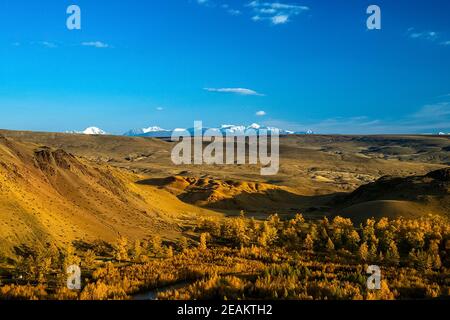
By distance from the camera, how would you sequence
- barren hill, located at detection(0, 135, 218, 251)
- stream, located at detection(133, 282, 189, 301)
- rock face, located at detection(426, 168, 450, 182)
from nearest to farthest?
stream, located at detection(133, 282, 189, 301) → barren hill, located at detection(0, 135, 218, 251) → rock face, located at detection(426, 168, 450, 182)

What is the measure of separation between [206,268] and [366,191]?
5291 cm

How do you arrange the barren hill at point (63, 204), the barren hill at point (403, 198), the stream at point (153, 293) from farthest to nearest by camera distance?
the barren hill at point (403, 198) < the barren hill at point (63, 204) < the stream at point (153, 293)

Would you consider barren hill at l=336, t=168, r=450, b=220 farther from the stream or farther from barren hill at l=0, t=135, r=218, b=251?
the stream

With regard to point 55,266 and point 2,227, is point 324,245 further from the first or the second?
point 2,227

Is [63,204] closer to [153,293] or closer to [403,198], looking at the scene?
[153,293]

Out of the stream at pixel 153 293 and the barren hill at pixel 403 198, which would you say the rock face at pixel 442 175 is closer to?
the barren hill at pixel 403 198

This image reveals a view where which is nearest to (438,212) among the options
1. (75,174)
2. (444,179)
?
(444,179)

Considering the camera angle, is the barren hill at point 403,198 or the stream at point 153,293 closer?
the stream at point 153,293

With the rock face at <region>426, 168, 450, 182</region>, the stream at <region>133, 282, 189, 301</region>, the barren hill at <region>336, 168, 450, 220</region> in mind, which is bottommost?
the stream at <region>133, 282, 189, 301</region>

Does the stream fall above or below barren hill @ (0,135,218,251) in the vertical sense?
below

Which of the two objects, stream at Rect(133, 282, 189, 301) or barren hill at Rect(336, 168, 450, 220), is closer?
stream at Rect(133, 282, 189, 301)

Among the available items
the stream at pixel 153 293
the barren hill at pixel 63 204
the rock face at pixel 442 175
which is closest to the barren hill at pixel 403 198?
the rock face at pixel 442 175

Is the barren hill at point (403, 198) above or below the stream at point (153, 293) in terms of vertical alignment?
above


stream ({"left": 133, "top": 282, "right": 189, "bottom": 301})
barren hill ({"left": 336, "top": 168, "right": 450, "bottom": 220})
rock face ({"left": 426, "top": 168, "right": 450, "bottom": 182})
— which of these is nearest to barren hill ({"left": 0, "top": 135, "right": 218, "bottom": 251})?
stream ({"left": 133, "top": 282, "right": 189, "bottom": 301})
